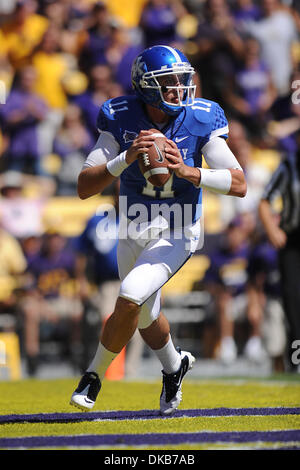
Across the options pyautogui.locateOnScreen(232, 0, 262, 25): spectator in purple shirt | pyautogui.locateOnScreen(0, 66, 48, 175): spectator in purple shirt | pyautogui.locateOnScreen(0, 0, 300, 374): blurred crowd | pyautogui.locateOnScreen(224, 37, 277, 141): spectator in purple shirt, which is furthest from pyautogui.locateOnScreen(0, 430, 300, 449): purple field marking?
pyautogui.locateOnScreen(232, 0, 262, 25): spectator in purple shirt

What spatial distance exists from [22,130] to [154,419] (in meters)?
6.77

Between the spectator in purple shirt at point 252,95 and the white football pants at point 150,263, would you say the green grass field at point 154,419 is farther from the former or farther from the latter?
the spectator in purple shirt at point 252,95

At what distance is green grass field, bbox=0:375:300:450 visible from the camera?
3.76 meters

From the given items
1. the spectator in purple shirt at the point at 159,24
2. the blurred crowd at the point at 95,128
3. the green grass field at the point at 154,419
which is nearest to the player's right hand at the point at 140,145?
the green grass field at the point at 154,419

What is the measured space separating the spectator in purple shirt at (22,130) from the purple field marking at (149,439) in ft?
23.7

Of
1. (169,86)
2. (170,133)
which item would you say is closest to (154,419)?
(170,133)

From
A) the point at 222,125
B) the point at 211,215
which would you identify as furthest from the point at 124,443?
the point at 211,215

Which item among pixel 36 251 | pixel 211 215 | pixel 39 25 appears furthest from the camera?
pixel 39 25

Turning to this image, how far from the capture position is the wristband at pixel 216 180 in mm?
4582

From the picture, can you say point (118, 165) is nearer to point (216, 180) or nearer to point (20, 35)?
point (216, 180)

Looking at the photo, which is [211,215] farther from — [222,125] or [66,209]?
[222,125]

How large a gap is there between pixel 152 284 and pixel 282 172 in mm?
3288

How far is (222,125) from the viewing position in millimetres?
4859

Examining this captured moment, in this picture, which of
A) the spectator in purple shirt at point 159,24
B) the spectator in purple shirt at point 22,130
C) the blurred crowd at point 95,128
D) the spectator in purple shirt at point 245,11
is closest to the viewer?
the blurred crowd at point 95,128
